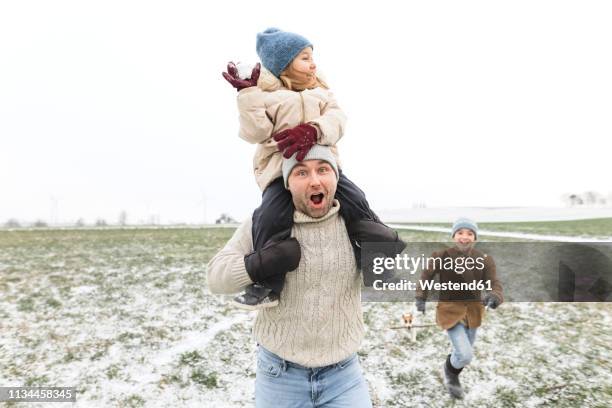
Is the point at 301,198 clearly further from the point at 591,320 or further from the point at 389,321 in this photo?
the point at 591,320

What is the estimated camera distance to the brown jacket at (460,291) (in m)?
3.48

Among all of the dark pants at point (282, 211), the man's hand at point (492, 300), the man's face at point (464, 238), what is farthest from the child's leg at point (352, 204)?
the man's face at point (464, 238)

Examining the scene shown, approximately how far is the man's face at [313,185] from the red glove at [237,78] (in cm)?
42

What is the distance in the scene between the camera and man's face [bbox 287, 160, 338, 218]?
6.05 feet

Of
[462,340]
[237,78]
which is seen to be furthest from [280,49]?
[462,340]

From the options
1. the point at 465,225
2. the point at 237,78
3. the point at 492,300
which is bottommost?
the point at 492,300

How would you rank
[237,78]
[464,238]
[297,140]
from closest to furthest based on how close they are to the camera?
1. [297,140]
2. [237,78]
3. [464,238]

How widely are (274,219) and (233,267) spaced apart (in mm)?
273

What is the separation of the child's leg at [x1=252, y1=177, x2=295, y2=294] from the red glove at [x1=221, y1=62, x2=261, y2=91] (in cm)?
47

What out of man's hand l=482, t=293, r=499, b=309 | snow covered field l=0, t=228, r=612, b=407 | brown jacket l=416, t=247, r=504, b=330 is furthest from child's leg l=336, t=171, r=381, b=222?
snow covered field l=0, t=228, r=612, b=407

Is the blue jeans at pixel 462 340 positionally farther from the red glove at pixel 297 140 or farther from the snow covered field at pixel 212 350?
the red glove at pixel 297 140

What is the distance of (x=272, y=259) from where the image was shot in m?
1.80

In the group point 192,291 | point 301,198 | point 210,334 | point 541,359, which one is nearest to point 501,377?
point 541,359

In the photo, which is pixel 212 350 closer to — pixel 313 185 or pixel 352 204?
pixel 352 204
